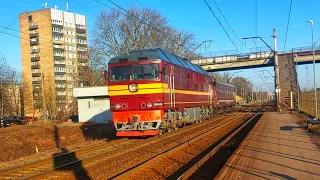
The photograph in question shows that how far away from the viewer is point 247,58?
59.4 m

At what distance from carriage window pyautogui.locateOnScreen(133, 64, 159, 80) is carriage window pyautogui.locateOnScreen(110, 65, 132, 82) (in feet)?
1.08

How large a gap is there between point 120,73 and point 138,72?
0.95 m

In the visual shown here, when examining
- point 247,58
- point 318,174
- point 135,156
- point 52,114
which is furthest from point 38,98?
point 318,174

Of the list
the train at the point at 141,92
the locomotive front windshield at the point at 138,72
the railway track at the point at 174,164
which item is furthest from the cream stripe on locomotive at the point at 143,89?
the railway track at the point at 174,164

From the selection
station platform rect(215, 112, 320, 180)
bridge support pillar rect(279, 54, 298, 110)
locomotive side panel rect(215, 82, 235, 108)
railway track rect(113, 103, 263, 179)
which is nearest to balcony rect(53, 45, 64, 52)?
bridge support pillar rect(279, 54, 298, 110)

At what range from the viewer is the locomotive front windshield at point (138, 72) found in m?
16.4

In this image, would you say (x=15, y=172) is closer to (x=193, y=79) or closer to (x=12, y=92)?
(x=193, y=79)

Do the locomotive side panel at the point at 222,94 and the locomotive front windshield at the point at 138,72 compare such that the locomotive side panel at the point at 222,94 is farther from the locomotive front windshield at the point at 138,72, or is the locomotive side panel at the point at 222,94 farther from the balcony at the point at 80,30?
the balcony at the point at 80,30

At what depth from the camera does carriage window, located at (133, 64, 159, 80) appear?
1636 centimetres

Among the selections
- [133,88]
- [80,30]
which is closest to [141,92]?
[133,88]

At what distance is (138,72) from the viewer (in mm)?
16453

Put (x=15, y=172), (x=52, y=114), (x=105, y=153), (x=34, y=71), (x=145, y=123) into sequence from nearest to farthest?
(x=15, y=172)
(x=105, y=153)
(x=145, y=123)
(x=52, y=114)
(x=34, y=71)

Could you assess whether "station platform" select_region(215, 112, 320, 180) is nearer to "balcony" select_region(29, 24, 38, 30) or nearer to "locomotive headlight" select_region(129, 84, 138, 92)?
"locomotive headlight" select_region(129, 84, 138, 92)

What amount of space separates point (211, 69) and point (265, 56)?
9.38 meters
